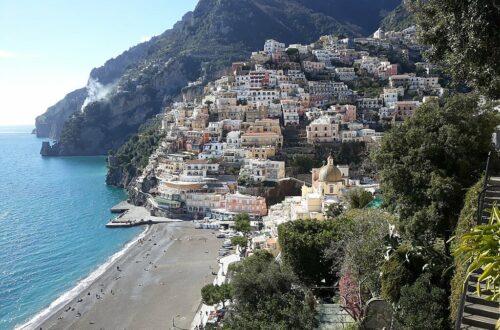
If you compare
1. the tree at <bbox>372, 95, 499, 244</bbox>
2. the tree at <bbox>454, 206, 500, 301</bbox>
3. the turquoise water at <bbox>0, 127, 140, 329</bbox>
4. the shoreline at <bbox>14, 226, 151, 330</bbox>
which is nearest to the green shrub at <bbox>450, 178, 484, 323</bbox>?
the tree at <bbox>372, 95, 499, 244</bbox>

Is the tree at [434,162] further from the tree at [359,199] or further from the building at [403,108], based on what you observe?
the building at [403,108]

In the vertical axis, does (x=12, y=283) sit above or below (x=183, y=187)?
below

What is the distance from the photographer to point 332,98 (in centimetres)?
7356

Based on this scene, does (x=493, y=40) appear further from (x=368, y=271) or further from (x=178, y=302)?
(x=178, y=302)

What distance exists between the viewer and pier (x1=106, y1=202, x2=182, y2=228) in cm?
5025

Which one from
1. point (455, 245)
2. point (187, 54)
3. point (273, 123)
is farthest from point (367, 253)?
point (187, 54)

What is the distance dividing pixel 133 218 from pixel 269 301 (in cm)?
4095

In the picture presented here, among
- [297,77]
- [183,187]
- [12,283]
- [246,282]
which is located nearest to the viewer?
[246,282]


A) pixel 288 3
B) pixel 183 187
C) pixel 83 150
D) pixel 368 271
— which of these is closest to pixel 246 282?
pixel 368 271

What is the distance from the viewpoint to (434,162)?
38.8 ft

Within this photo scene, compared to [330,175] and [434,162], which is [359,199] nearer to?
[330,175]

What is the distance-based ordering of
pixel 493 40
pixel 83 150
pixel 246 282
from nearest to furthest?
pixel 493 40 < pixel 246 282 < pixel 83 150

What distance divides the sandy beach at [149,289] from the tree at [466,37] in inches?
807

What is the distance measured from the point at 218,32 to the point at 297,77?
7301 cm
